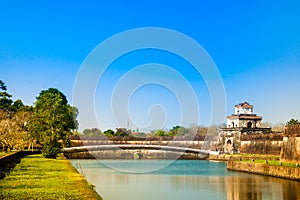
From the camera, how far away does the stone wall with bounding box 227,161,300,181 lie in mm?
24025

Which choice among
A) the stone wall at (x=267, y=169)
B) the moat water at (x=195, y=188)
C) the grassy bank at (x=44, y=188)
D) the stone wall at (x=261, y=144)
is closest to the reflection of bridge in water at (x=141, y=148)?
the stone wall at (x=261, y=144)

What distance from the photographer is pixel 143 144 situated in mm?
59000

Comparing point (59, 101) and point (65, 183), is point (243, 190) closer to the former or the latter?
point (65, 183)

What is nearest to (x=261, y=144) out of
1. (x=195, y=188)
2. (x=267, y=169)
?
(x=267, y=169)

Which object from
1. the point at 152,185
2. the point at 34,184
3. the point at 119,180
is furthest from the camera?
the point at 119,180

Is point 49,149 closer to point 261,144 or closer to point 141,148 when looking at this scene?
point 261,144

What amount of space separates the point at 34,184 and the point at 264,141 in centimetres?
3185

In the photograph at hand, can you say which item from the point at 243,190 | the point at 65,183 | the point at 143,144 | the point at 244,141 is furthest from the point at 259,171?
the point at 143,144

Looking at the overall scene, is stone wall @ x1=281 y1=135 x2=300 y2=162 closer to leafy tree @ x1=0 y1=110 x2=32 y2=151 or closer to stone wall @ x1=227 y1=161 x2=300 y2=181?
stone wall @ x1=227 y1=161 x2=300 y2=181

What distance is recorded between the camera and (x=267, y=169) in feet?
90.6

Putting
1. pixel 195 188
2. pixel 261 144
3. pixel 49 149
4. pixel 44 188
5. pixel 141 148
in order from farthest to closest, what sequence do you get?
pixel 141 148, pixel 261 144, pixel 49 149, pixel 195 188, pixel 44 188

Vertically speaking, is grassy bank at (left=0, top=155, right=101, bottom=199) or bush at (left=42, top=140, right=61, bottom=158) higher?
bush at (left=42, top=140, right=61, bottom=158)

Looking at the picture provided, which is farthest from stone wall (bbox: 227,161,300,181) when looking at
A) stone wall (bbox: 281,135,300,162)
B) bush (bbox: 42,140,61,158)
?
bush (bbox: 42,140,61,158)

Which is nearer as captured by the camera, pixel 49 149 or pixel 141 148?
pixel 49 149
